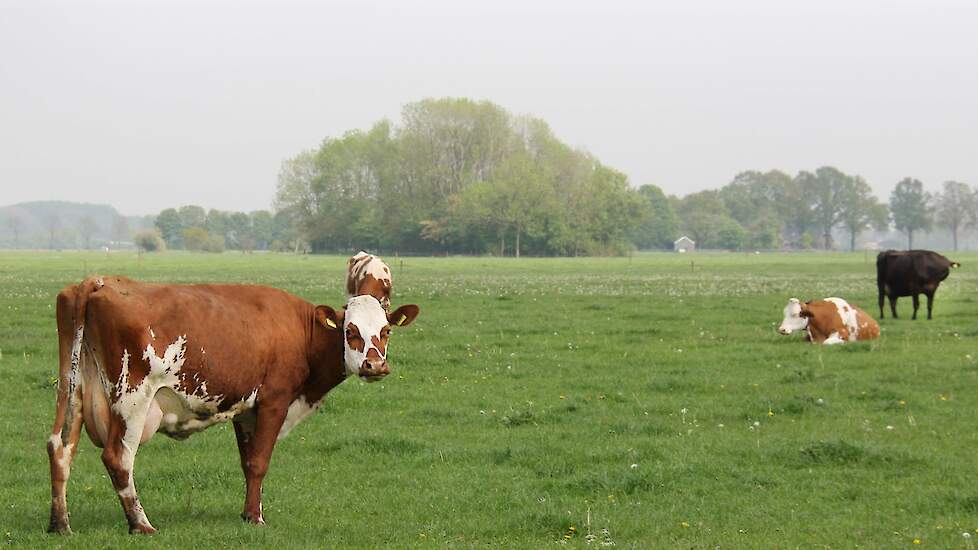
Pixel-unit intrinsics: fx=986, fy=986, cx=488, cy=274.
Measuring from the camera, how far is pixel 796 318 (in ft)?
75.2

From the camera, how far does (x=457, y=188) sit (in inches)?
4985

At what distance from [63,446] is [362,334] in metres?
2.67

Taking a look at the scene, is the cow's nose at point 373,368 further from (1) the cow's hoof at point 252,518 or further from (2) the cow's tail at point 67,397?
(2) the cow's tail at point 67,397

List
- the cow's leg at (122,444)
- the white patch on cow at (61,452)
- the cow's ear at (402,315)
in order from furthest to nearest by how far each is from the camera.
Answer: the cow's ear at (402,315) < the white patch on cow at (61,452) < the cow's leg at (122,444)

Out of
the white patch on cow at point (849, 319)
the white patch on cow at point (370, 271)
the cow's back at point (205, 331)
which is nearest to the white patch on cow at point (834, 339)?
the white patch on cow at point (849, 319)

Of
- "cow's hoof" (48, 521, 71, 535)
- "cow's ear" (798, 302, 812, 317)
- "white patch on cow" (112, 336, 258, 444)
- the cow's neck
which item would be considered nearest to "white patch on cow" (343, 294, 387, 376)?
the cow's neck

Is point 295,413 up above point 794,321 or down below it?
above

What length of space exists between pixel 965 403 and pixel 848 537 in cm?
770

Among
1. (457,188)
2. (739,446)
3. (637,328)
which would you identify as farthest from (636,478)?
(457,188)

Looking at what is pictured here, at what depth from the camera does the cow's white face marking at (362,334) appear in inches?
355

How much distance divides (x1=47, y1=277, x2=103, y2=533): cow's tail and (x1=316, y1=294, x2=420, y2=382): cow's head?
2047mm

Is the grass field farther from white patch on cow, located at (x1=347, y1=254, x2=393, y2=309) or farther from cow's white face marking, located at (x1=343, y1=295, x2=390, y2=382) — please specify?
white patch on cow, located at (x1=347, y1=254, x2=393, y2=309)

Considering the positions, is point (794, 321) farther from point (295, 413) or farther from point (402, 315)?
point (295, 413)

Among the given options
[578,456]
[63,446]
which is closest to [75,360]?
[63,446]
